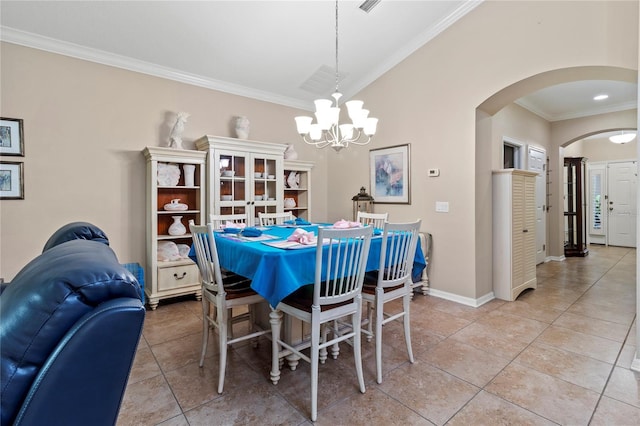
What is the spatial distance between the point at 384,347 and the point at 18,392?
7.61 feet

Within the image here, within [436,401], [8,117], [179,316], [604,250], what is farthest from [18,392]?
[604,250]

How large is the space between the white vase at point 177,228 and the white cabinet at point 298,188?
150 cm

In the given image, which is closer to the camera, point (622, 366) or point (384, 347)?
point (622, 366)

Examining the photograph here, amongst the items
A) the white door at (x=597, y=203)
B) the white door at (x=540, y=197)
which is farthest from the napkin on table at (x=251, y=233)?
the white door at (x=597, y=203)

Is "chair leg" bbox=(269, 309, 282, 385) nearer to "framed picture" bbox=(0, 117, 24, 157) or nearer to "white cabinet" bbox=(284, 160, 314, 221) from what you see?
"white cabinet" bbox=(284, 160, 314, 221)

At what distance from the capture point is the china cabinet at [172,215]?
3.41 meters

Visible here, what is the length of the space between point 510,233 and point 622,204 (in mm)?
6144

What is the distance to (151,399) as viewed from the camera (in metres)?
1.89

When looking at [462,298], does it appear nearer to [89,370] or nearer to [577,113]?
[89,370]

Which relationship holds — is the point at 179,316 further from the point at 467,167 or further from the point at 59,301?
the point at 467,167

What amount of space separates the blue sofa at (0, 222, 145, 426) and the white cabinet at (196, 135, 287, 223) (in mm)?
3119

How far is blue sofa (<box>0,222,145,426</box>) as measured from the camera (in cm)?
63

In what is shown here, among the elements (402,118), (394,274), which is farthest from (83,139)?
(402,118)

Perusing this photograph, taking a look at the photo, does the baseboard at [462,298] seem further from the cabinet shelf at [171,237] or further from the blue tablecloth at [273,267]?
the cabinet shelf at [171,237]
